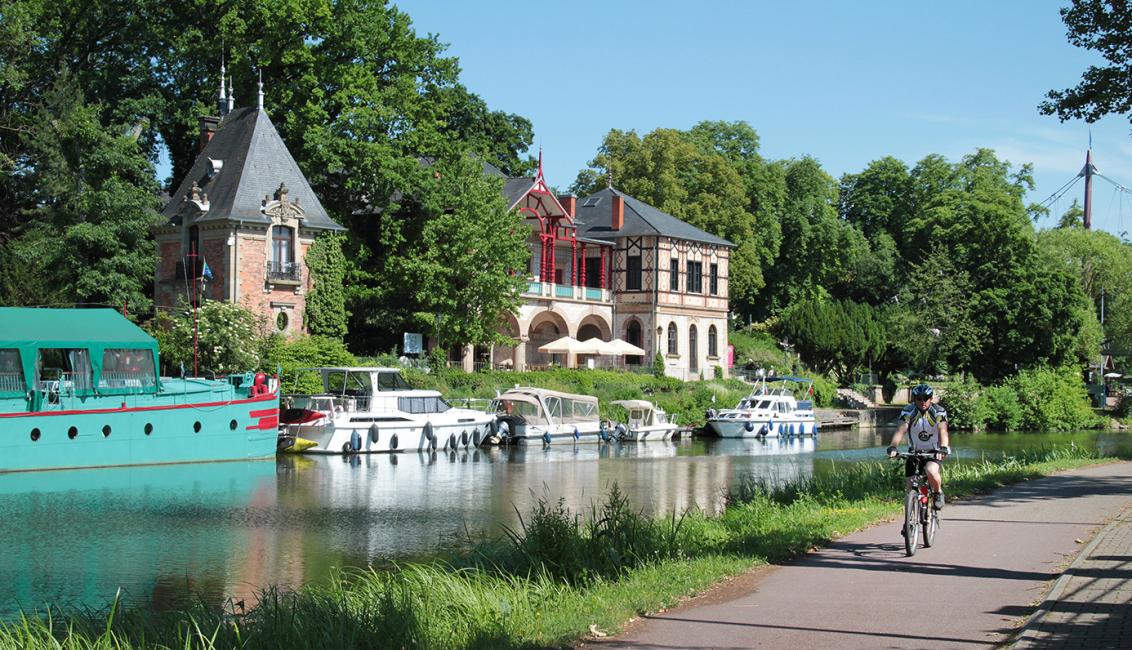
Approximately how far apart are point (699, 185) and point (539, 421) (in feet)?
96.2

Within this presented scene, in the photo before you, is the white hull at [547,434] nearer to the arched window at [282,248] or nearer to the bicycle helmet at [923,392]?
the arched window at [282,248]

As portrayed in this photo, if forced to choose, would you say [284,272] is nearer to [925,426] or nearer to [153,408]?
[153,408]

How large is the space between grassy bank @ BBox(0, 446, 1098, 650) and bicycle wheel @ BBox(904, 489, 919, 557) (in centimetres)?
121

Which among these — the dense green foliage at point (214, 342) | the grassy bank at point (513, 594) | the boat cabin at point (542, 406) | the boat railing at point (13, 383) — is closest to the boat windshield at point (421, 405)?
the boat cabin at point (542, 406)

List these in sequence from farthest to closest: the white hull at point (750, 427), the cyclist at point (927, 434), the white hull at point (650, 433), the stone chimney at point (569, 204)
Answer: the stone chimney at point (569, 204)
the white hull at point (750, 427)
the white hull at point (650, 433)
the cyclist at point (927, 434)

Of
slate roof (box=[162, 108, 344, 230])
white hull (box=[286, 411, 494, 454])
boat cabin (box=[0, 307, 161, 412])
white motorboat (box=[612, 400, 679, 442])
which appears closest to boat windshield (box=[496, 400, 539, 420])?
white hull (box=[286, 411, 494, 454])

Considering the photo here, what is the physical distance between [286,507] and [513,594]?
16899mm

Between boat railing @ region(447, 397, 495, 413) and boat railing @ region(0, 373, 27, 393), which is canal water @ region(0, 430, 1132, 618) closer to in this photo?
boat railing @ region(0, 373, 27, 393)

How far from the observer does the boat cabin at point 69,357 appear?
34406 mm

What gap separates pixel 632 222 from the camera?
214ft

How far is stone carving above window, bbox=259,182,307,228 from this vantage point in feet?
157

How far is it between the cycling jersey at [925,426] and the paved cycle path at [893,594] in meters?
1.16

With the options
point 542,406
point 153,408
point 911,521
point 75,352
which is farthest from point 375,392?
point 911,521

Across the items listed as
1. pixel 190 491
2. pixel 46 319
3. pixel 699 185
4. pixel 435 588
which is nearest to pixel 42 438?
pixel 46 319
